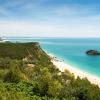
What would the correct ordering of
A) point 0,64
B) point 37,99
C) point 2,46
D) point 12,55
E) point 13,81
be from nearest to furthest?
1. point 37,99
2. point 13,81
3. point 0,64
4. point 12,55
5. point 2,46

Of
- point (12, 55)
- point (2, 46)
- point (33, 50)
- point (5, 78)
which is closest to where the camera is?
point (5, 78)

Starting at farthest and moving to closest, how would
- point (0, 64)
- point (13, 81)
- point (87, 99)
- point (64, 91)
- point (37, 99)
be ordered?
point (0, 64), point (13, 81), point (64, 91), point (87, 99), point (37, 99)

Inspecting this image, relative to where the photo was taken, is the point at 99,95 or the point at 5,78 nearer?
the point at 99,95

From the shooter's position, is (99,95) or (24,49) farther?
(24,49)

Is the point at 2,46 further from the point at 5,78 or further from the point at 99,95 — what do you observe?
the point at 99,95

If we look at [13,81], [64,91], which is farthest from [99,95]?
[13,81]

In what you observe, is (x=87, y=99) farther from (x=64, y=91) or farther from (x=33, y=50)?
(x=33, y=50)

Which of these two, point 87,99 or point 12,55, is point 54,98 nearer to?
point 87,99

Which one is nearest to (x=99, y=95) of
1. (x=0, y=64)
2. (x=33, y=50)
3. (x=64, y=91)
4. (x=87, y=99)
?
(x=87, y=99)

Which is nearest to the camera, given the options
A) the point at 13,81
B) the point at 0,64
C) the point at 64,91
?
the point at 64,91
